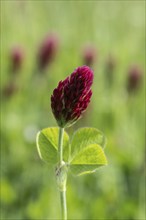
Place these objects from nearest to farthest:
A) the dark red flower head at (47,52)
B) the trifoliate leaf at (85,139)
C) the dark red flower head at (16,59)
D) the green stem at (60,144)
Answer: the green stem at (60,144)
the trifoliate leaf at (85,139)
the dark red flower head at (16,59)
the dark red flower head at (47,52)

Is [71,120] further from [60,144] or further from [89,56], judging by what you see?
[89,56]

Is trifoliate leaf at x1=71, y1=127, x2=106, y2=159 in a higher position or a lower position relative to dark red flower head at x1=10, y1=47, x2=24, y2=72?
lower

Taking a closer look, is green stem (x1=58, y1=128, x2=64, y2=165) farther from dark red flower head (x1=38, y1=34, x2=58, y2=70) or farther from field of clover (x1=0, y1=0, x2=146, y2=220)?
dark red flower head (x1=38, y1=34, x2=58, y2=70)

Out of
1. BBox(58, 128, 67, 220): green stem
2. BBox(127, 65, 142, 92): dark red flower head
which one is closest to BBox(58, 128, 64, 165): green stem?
BBox(58, 128, 67, 220): green stem

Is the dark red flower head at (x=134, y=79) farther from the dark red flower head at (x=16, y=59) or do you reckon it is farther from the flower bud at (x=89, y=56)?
the dark red flower head at (x=16, y=59)

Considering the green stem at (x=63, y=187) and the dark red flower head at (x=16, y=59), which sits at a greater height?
the dark red flower head at (x=16, y=59)

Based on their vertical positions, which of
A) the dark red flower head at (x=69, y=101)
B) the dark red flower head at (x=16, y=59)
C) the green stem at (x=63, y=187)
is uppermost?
the dark red flower head at (x=16, y=59)

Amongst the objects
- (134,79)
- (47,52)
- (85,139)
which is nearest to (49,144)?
(85,139)

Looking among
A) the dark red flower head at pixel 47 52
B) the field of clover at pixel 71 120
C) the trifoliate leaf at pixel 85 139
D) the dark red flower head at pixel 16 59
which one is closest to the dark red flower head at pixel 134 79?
the field of clover at pixel 71 120
